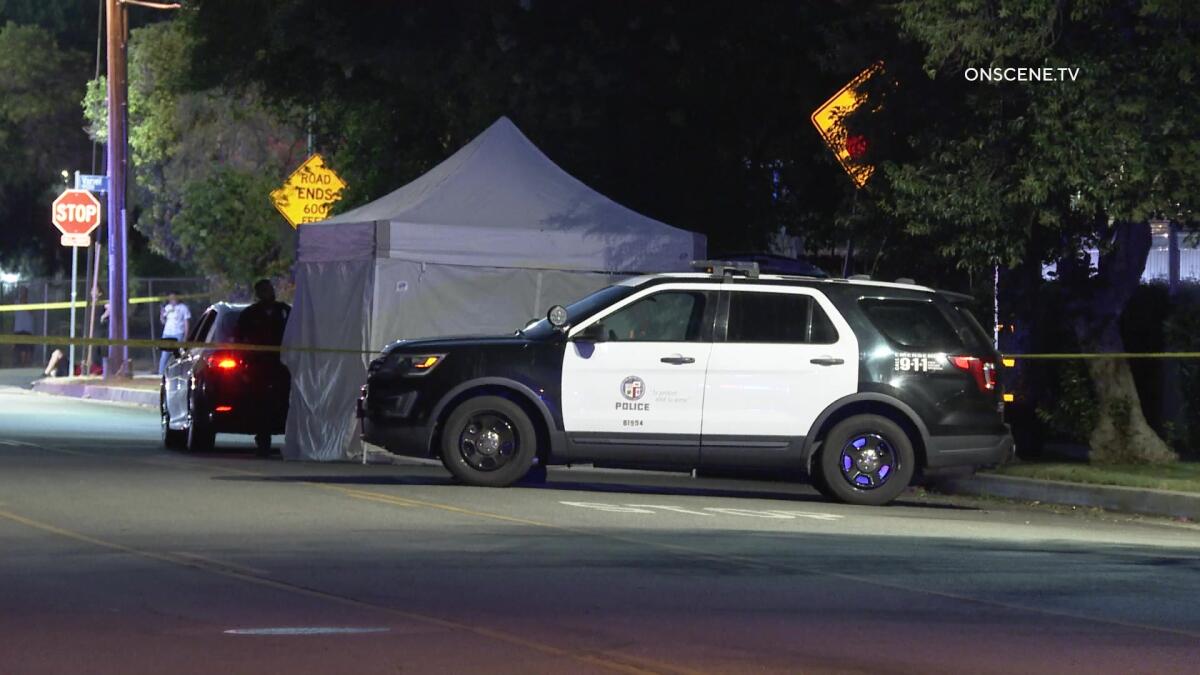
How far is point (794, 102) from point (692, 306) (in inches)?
370

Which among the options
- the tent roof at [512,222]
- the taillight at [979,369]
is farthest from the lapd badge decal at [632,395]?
the tent roof at [512,222]

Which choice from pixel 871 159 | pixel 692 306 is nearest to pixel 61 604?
pixel 692 306

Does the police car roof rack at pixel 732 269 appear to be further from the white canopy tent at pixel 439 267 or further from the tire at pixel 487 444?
the white canopy tent at pixel 439 267

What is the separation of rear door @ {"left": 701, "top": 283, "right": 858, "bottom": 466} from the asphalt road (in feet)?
1.62

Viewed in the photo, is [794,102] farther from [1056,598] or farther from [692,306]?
[1056,598]

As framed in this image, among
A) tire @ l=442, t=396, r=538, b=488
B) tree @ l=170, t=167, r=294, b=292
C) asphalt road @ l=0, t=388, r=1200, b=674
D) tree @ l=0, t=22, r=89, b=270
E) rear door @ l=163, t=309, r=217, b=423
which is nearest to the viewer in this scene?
asphalt road @ l=0, t=388, r=1200, b=674

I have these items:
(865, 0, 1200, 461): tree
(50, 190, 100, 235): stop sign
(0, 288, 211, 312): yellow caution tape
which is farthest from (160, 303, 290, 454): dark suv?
(0, 288, 211, 312): yellow caution tape

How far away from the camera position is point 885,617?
32.2 feet

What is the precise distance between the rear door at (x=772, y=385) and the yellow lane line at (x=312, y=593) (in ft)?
18.5

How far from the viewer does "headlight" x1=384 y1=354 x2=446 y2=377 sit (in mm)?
16688

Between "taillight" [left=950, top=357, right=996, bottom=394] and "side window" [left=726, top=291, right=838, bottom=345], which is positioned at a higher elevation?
"side window" [left=726, top=291, right=838, bottom=345]

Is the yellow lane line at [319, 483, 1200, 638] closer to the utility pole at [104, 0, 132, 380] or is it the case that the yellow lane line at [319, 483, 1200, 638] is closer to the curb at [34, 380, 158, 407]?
the curb at [34, 380, 158, 407]

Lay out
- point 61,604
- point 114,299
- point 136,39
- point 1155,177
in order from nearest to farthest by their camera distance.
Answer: point 61,604 < point 1155,177 < point 114,299 < point 136,39

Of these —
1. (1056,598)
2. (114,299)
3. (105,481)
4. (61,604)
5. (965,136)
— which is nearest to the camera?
(61,604)
